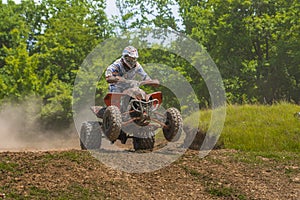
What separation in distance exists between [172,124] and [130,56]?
6.62 ft

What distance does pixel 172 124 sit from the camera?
1239cm

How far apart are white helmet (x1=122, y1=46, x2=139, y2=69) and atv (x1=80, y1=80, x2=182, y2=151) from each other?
52cm

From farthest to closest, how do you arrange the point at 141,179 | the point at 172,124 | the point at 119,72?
the point at 119,72, the point at 172,124, the point at 141,179

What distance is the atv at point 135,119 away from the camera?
39.7ft

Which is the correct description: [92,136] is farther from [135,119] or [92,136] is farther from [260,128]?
[260,128]

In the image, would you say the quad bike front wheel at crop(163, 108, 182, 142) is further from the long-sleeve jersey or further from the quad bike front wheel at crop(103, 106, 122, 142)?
the quad bike front wheel at crop(103, 106, 122, 142)

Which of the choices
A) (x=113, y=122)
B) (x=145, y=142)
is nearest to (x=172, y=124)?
(x=145, y=142)

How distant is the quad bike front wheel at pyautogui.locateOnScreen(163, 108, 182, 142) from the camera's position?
12.3 m

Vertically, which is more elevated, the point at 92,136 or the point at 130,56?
the point at 130,56

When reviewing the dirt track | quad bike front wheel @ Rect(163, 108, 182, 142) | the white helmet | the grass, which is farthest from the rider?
the grass

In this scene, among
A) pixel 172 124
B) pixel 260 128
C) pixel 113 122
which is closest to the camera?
pixel 113 122

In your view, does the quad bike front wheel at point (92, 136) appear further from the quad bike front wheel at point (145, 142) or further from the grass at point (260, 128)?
the grass at point (260, 128)

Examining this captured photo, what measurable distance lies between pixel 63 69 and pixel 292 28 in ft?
62.2

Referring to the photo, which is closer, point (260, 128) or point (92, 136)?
point (92, 136)
